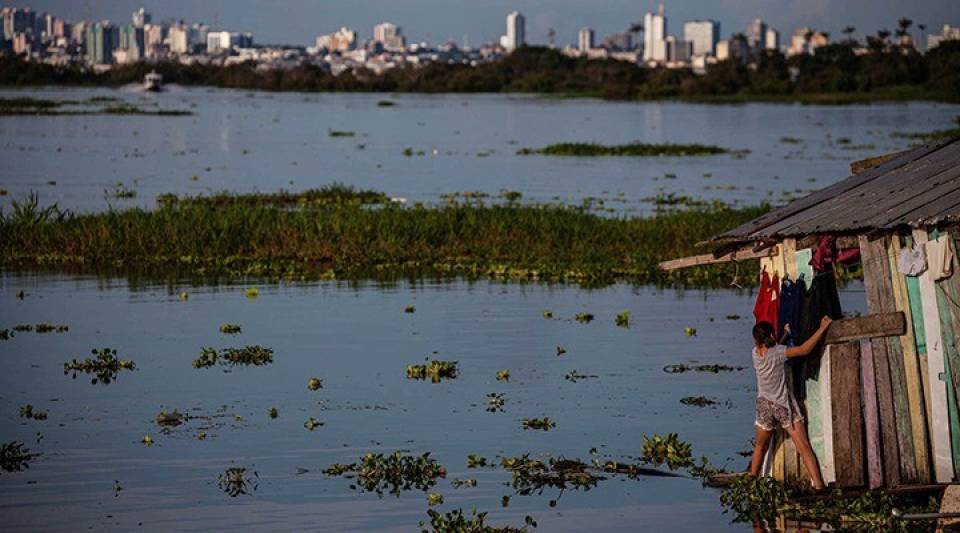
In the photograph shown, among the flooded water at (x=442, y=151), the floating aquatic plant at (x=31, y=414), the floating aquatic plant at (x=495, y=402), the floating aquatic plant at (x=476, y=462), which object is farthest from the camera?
the flooded water at (x=442, y=151)

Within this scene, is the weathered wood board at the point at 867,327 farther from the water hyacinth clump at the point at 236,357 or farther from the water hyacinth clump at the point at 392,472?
the water hyacinth clump at the point at 236,357

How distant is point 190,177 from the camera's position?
5466cm

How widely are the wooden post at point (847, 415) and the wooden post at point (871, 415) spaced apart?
0.05 meters

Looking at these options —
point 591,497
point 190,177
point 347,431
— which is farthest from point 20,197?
point 591,497

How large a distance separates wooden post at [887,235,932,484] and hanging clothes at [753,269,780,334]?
1.19 meters

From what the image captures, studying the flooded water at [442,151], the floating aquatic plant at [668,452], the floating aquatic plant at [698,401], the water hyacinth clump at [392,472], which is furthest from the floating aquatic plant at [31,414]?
the flooded water at [442,151]

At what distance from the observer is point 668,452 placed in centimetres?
1596

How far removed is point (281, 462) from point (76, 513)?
2.31 metres

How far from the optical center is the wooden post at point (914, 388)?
1338cm

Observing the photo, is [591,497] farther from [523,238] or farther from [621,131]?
[621,131]

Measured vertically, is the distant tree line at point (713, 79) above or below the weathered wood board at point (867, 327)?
above

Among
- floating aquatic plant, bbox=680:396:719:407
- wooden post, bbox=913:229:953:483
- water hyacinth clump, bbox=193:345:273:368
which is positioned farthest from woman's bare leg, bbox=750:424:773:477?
water hyacinth clump, bbox=193:345:273:368

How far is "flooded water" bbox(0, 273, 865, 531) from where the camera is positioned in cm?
1452

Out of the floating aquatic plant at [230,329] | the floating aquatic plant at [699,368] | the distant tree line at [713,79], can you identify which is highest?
the distant tree line at [713,79]
